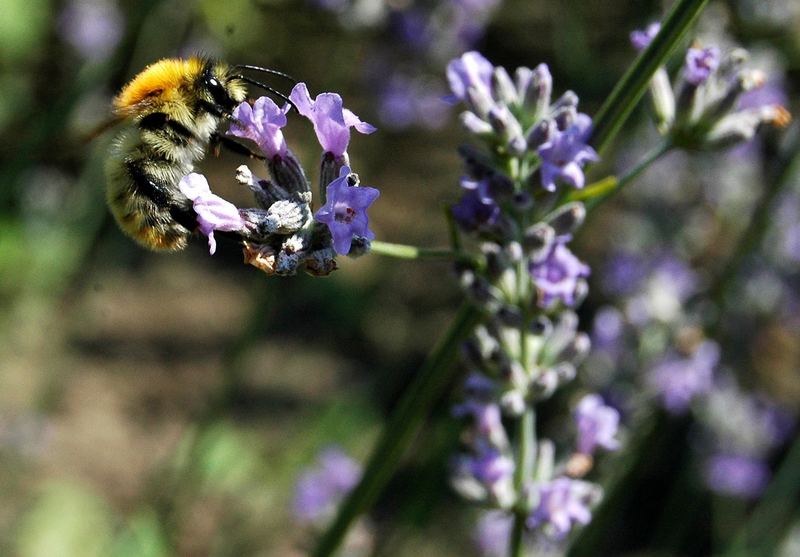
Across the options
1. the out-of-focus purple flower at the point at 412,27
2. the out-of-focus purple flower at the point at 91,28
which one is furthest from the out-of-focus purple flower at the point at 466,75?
the out-of-focus purple flower at the point at 91,28

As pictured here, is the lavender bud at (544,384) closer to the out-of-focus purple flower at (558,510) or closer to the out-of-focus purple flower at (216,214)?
→ the out-of-focus purple flower at (558,510)

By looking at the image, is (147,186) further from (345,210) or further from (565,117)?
(565,117)

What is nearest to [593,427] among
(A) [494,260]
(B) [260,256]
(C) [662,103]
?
(A) [494,260]

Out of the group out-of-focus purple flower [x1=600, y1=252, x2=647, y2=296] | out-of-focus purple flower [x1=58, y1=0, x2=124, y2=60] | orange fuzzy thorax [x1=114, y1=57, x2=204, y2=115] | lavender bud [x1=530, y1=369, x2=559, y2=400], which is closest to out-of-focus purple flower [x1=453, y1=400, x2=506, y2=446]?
lavender bud [x1=530, y1=369, x2=559, y2=400]

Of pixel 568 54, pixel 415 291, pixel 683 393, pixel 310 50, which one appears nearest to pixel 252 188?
pixel 683 393

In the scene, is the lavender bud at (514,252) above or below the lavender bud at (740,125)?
below
